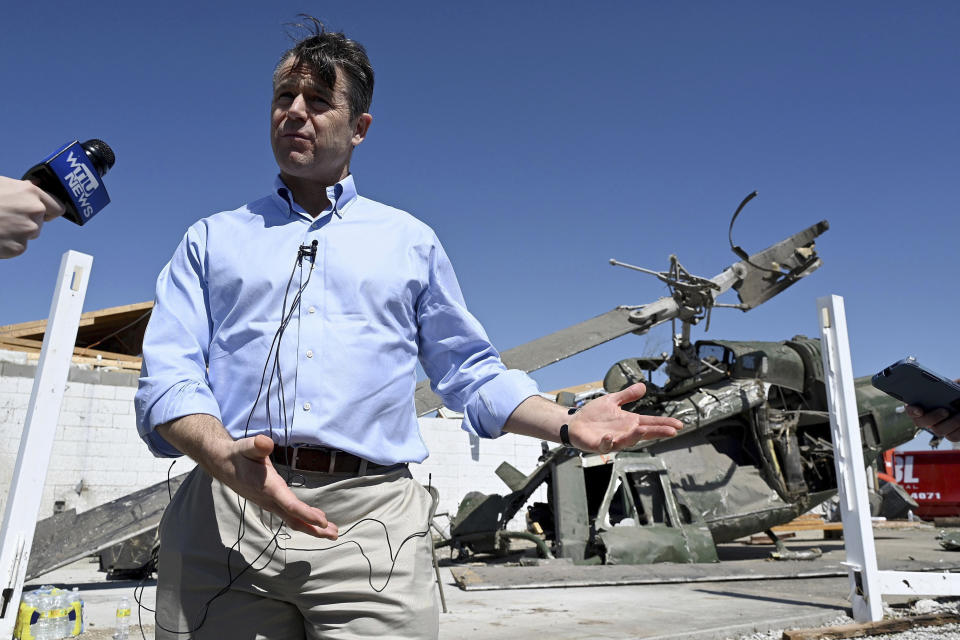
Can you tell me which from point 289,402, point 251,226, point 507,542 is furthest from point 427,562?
point 507,542

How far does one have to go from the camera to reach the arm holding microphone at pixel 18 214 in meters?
1.20

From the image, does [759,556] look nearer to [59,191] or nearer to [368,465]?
[368,465]

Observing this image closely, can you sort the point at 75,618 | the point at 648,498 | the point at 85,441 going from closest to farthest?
the point at 75,618 < the point at 648,498 < the point at 85,441

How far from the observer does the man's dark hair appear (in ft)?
5.98

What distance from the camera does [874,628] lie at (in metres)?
4.89

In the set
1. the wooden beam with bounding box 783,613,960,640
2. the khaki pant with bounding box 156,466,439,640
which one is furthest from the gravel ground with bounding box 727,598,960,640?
the khaki pant with bounding box 156,466,439,640

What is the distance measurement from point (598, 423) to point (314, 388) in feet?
2.05

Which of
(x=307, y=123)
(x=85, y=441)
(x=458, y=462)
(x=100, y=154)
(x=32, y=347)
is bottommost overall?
(x=100, y=154)

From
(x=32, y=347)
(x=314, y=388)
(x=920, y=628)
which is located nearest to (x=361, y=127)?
(x=314, y=388)

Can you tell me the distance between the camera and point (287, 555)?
1.55 meters

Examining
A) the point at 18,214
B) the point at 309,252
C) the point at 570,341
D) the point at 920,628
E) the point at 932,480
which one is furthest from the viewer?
the point at 932,480

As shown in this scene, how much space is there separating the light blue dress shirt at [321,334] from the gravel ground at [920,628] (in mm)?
3776

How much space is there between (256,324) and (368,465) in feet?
1.30

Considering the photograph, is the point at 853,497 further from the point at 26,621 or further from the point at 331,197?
the point at 26,621
